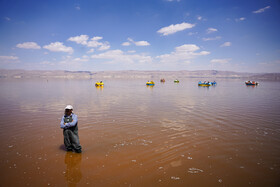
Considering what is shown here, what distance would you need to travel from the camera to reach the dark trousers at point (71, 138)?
256 inches

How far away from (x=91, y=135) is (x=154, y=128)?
378cm

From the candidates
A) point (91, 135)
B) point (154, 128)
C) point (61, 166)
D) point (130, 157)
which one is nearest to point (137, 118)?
point (154, 128)

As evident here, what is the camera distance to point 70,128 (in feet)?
21.3

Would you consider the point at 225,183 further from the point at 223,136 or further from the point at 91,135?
the point at 91,135

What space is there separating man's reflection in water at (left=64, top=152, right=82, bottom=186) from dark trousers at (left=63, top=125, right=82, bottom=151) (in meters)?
0.29

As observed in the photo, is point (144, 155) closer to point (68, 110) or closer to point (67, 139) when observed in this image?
point (67, 139)

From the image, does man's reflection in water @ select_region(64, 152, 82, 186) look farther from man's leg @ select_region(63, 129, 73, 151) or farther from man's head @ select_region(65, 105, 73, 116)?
man's head @ select_region(65, 105, 73, 116)

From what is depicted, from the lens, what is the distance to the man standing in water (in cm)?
627

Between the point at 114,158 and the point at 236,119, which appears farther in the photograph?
the point at 236,119

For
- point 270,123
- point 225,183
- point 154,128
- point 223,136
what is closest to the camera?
point 225,183

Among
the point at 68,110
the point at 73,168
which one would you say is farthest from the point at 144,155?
the point at 68,110

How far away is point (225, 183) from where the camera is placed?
5.01 meters

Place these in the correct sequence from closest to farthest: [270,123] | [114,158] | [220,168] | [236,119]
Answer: [220,168] < [114,158] < [270,123] < [236,119]

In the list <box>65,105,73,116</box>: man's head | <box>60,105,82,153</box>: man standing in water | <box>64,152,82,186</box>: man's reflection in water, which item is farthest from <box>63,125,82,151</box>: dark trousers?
<box>65,105,73,116</box>: man's head
